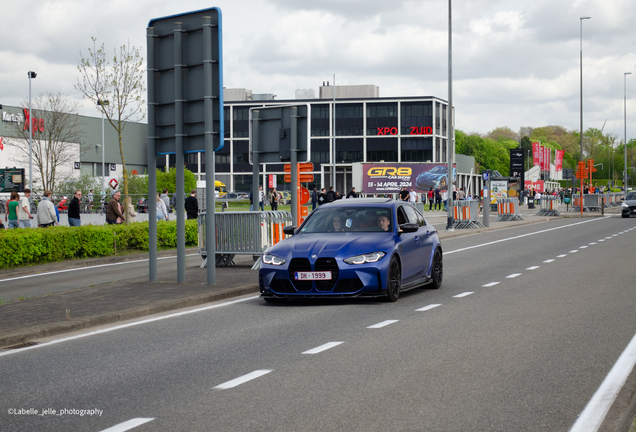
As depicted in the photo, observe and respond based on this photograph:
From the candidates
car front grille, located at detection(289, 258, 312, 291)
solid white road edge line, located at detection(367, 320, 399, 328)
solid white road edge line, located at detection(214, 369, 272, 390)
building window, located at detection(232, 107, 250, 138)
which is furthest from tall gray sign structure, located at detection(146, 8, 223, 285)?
building window, located at detection(232, 107, 250, 138)

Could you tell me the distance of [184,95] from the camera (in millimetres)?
13508

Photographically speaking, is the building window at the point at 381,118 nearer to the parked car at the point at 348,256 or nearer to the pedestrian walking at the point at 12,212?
the pedestrian walking at the point at 12,212

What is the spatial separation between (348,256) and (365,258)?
0.82 ft

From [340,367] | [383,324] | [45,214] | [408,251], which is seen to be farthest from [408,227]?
[45,214]

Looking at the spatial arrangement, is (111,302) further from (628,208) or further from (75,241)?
(628,208)

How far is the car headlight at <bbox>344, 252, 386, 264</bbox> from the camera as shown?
11.0m

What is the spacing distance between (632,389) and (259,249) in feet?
36.7

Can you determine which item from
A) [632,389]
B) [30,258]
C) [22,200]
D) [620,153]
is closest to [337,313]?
[632,389]

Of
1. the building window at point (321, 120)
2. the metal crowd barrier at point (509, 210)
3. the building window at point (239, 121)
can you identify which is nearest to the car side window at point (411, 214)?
the metal crowd barrier at point (509, 210)

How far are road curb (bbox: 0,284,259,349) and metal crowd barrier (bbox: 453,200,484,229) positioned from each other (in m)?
24.3

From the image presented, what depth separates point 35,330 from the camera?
8906 millimetres

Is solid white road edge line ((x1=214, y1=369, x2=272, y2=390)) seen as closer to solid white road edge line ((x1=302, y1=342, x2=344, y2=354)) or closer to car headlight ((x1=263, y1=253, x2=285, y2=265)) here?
solid white road edge line ((x1=302, y1=342, x2=344, y2=354))

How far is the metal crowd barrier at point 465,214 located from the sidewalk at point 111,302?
858 inches

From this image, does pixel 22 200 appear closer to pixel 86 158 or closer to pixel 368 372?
pixel 368 372
